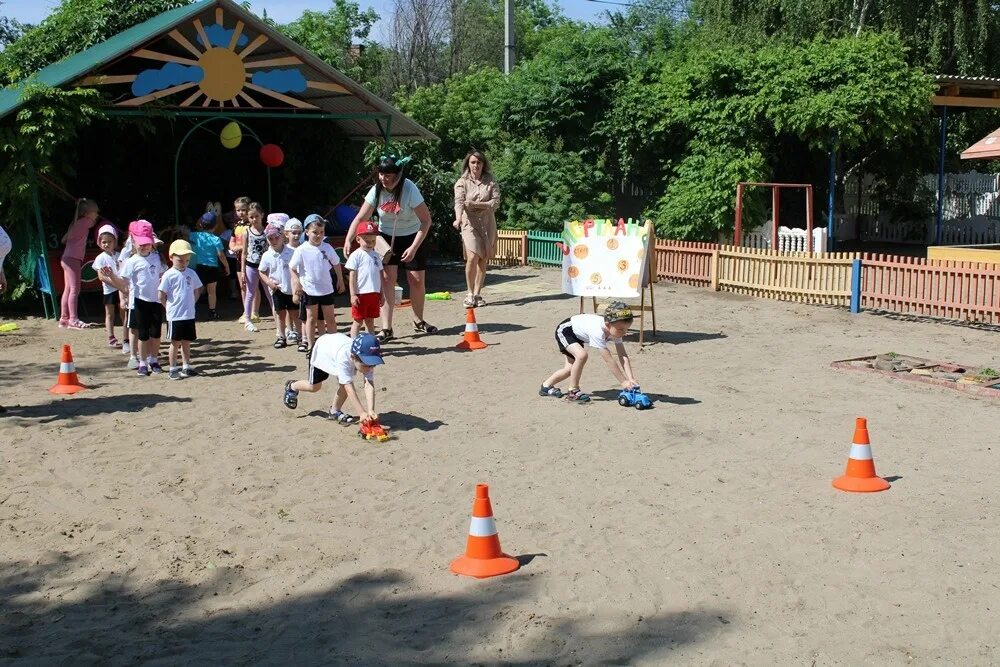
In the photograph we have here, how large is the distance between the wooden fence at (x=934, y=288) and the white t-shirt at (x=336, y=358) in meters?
9.63

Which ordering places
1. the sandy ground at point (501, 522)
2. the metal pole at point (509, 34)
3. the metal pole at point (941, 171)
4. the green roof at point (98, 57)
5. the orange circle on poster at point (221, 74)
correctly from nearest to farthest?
1. the sandy ground at point (501, 522)
2. the green roof at point (98, 57)
3. the orange circle on poster at point (221, 74)
4. the metal pole at point (941, 171)
5. the metal pole at point (509, 34)

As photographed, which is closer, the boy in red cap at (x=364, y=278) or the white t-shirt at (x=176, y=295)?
the white t-shirt at (x=176, y=295)

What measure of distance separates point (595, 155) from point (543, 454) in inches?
680

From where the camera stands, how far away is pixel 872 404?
1048cm

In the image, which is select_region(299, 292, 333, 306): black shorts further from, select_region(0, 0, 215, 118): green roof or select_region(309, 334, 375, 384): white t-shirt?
select_region(0, 0, 215, 118): green roof

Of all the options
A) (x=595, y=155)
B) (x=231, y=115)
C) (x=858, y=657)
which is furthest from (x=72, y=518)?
(x=595, y=155)

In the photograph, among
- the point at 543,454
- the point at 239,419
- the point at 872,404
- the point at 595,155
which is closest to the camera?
the point at 543,454

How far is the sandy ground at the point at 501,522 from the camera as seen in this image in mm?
5523

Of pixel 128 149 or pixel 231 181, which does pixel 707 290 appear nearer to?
pixel 231 181

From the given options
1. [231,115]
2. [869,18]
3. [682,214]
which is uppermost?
[869,18]

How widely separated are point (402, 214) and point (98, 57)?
18.8 ft

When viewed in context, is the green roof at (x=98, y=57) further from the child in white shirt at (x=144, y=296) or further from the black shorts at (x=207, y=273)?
the child in white shirt at (x=144, y=296)

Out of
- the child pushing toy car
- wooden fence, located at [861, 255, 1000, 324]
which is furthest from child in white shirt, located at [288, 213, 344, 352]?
wooden fence, located at [861, 255, 1000, 324]

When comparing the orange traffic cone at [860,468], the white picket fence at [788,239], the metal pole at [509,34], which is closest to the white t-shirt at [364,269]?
the orange traffic cone at [860,468]
